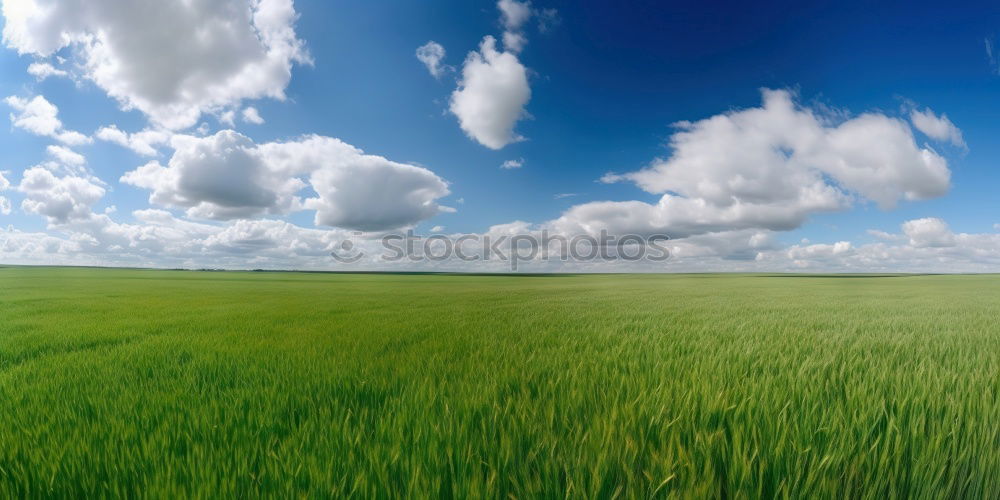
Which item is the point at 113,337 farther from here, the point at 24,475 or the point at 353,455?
the point at 353,455

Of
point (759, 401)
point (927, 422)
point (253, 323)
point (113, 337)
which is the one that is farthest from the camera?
point (253, 323)

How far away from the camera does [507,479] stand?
223 centimetres

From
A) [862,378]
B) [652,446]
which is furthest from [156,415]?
[862,378]

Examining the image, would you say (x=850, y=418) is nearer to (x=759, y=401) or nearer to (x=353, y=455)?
(x=759, y=401)

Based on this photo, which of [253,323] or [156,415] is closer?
[156,415]

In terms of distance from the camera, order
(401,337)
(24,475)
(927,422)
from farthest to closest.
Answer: (401,337)
(927,422)
(24,475)

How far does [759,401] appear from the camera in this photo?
3268mm

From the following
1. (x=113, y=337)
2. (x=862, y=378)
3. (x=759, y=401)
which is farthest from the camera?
(x=113, y=337)

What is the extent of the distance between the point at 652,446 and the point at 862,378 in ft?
11.7

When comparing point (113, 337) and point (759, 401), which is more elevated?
point (759, 401)

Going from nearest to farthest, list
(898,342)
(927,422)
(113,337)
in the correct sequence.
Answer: (927,422) < (898,342) < (113,337)

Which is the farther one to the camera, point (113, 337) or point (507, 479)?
point (113, 337)

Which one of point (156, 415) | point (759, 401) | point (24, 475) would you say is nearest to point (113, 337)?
point (156, 415)

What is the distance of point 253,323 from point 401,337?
5412mm
